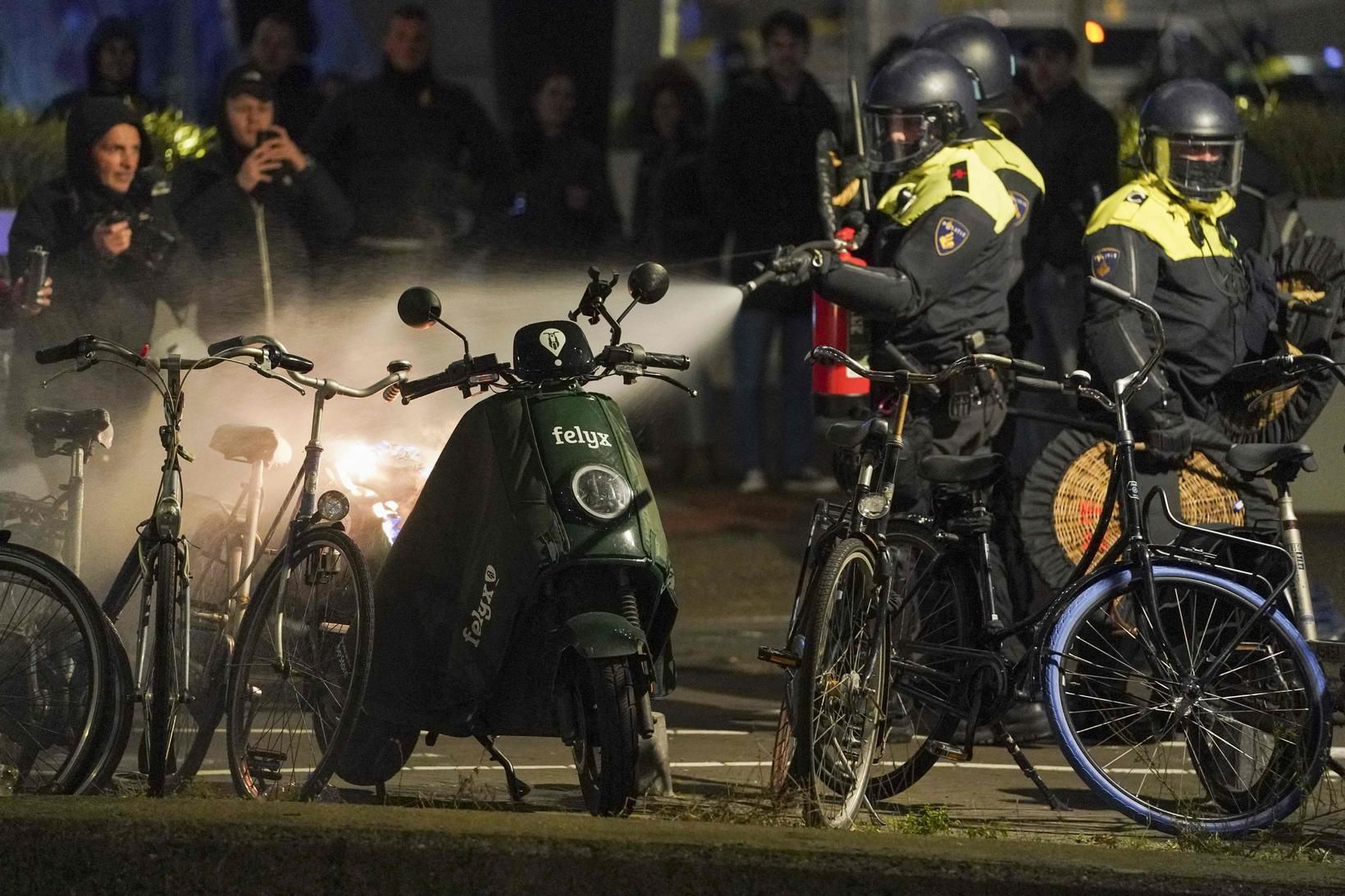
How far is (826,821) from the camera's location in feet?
19.3

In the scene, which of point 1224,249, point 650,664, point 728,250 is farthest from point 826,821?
point 728,250

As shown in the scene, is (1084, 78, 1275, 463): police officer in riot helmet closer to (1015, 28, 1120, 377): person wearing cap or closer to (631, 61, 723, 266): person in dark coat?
(1015, 28, 1120, 377): person wearing cap

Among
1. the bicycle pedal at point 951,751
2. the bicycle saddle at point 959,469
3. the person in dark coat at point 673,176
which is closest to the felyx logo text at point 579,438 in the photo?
the bicycle saddle at point 959,469

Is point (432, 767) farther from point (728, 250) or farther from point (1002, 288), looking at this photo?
point (728, 250)

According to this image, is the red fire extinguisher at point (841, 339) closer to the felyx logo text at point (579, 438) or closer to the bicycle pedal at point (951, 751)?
the bicycle pedal at point (951, 751)

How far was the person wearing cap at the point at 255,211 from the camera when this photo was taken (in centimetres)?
1000

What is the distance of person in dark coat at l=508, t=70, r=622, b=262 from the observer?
479 inches

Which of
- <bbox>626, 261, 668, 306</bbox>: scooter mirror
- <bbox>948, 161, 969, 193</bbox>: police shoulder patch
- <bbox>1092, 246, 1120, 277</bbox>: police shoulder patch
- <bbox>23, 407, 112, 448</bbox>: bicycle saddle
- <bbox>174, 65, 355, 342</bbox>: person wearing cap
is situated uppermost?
<bbox>174, 65, 355, 342</bbox>: person wearing cap

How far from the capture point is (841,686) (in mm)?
6051

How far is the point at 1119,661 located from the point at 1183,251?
1734 millimetres

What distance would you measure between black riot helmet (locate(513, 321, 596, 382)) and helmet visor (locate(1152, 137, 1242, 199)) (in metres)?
2.30

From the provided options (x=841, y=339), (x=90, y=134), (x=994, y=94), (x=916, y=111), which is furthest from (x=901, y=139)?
(x=90, y=134)

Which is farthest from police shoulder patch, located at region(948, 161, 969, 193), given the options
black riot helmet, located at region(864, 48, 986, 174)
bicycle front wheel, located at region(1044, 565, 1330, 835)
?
bicycle front wheel, located at region(1044, 565, 1330, 835)

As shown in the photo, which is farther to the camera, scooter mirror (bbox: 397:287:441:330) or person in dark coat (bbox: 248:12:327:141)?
person in dark coat (bbox: 248:12:327:141)
